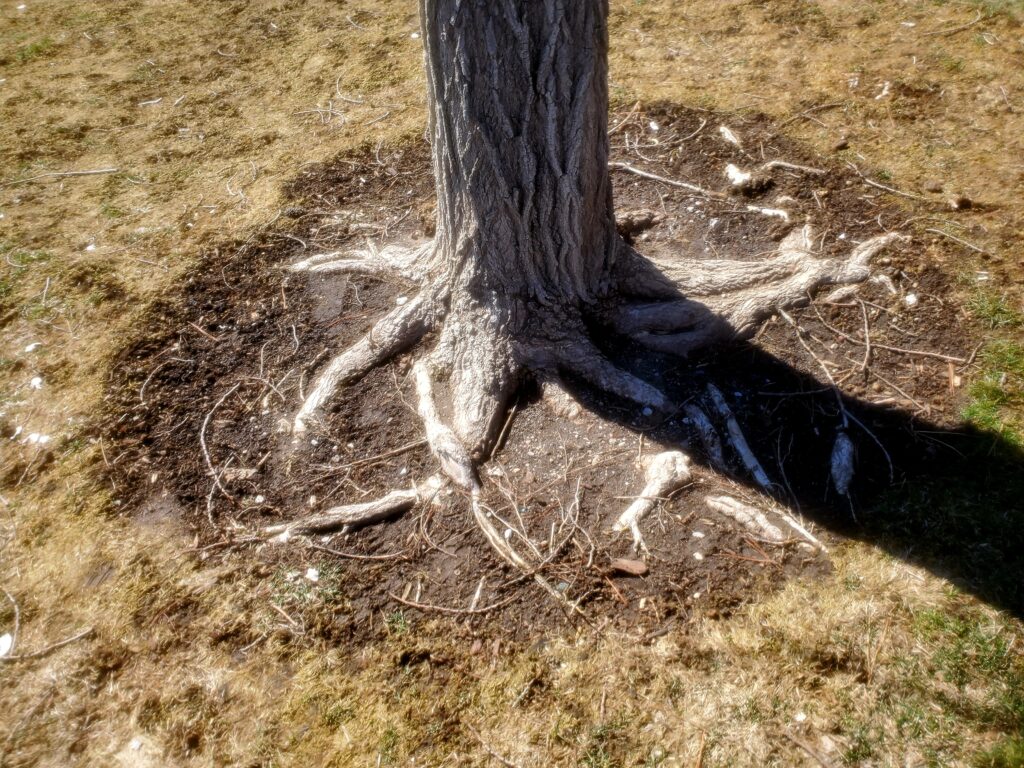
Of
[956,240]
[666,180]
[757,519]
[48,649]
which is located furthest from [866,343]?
[48,649]

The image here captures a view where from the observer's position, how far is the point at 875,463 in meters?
2.72

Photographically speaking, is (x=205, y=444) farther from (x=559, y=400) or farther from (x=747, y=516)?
(x=747, y=516)

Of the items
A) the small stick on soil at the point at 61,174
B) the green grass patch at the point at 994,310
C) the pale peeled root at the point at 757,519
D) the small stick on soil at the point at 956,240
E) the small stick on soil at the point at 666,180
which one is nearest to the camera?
the pale peeled root at the point at 757,519

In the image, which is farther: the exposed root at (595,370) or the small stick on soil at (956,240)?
the small stick on soil at (956,240)

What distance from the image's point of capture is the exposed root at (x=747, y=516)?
255cm

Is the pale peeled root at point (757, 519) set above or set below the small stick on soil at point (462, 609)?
above

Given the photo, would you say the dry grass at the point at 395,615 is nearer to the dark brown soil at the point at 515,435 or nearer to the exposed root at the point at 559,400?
the dark brown soil at the point at 515,435

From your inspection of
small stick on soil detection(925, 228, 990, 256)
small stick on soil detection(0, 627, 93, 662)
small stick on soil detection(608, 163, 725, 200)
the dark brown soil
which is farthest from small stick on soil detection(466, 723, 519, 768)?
small stick on soil detection(925, 228, 990, 256)

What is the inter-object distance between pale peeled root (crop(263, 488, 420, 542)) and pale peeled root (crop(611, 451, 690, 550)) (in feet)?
3.00

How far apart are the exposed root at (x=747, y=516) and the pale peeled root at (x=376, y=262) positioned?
1.91 metres

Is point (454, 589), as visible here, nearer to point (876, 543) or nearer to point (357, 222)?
point (876, 543)

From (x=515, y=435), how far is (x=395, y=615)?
0.95m

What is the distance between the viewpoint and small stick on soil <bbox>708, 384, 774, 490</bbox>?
2730 millimetres

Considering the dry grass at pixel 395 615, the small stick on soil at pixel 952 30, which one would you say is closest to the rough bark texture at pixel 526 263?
the dry grass at pixel 395 615
